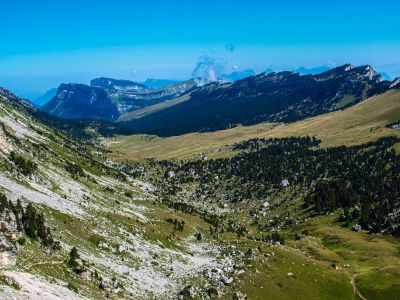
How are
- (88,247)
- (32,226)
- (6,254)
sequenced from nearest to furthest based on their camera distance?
(6,254), (32,226), (88,247)

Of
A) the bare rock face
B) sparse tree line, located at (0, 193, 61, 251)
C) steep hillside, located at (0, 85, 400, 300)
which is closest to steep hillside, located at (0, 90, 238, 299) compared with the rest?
the bare rock face

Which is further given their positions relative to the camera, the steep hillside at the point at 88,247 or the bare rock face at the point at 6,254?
the steep hillside at the point at 88,247

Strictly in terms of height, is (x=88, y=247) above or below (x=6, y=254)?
below

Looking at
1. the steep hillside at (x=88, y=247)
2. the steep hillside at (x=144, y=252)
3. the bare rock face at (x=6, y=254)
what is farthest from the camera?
the steep hillside at (x=144, y=252)

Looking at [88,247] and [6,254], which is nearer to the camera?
[6,254]

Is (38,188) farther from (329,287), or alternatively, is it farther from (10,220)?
(329,287)

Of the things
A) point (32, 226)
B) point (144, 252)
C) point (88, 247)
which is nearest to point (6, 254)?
point (32, 226)

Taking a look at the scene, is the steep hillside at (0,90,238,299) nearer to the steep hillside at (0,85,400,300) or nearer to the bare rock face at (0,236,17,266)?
the bare rock face at (0,236,17,266)

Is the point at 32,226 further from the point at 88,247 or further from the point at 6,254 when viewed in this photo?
the point at 88,247

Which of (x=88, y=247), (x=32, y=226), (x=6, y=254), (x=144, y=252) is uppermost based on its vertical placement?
(x=32, y=226)

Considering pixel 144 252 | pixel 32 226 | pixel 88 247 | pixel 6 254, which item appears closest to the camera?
pixel 6 254

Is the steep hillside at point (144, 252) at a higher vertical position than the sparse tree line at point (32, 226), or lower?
lower

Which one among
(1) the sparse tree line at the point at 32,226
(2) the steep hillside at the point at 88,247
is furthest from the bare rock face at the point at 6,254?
(1) the sparse tree line at the point at 32,226

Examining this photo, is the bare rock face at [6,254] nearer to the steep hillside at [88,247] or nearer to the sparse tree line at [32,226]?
the steep hillside at [88,247]
